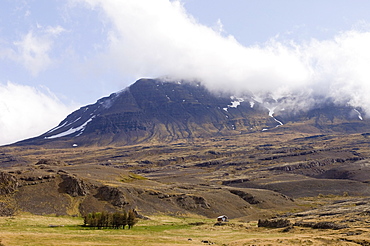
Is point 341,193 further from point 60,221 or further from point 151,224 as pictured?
point 60,221

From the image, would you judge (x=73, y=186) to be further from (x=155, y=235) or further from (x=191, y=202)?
(x=155, y=235)

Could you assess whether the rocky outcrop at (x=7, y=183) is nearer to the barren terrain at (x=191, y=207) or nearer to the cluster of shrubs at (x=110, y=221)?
the barren terrain at (x=191, y=207)

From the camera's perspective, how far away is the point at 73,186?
108m

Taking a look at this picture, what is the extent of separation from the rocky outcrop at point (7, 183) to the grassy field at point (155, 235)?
47.3 ft

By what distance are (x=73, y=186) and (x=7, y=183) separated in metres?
16.1

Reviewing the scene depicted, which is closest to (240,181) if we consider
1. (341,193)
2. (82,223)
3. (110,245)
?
(341,193)

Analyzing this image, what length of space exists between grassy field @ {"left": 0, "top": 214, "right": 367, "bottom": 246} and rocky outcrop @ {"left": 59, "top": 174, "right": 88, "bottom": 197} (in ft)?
55.9

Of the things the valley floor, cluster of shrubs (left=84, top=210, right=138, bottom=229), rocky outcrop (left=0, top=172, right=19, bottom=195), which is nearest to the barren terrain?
rocky outcrop (left=0, top=172, right=19, bottom=195)

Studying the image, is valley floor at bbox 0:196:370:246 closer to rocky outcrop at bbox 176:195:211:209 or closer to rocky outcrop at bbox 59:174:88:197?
rocky outcrop at bbox 59:174:88:197

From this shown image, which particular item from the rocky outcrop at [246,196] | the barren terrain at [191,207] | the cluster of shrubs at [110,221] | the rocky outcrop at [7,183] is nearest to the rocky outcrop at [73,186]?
the barren terrain at [191,207]

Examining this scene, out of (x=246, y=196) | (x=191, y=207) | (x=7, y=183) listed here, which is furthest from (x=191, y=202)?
(x=7, y=183)

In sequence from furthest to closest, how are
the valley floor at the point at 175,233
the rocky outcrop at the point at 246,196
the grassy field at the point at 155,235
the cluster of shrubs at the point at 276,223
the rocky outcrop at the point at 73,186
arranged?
1. the rocky outcrop at the point at 246,196
2. the rocky outcrop at the point at 73,186
3. the cluster of shrubs at the point at 276,223
4. the valley floor at the point at 175,233
5. the grassy field at the point at 155,235

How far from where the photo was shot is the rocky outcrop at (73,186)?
10639 centimetres

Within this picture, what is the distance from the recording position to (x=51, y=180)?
109625 millimetres
